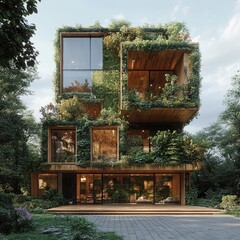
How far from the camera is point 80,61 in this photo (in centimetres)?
2488

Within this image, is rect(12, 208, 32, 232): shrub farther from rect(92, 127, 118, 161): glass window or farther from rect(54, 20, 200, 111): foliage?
rect(54, 20, 200, 111): foliage

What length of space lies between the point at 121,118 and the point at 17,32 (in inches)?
644

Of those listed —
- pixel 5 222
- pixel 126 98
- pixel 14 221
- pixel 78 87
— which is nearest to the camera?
pixel 5 222

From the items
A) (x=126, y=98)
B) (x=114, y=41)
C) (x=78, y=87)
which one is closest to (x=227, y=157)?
(x=126, y=98)

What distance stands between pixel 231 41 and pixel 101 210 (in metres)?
14.4

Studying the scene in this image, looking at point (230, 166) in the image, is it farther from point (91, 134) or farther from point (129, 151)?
point (91, 134)

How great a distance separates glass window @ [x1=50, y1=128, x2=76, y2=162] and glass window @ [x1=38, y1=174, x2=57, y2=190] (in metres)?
1.77

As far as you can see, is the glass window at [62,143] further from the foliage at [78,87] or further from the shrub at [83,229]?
the shrub at [83,229]

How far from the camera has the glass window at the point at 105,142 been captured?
22359 millimetres

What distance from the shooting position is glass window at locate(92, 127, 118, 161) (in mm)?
22359

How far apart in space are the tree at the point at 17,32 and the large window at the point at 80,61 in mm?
17134

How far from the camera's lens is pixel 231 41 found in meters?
25.3

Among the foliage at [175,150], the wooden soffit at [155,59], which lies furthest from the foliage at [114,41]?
the foliage at [175,150]

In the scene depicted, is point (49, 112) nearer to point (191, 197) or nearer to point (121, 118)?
point (121, 118)
